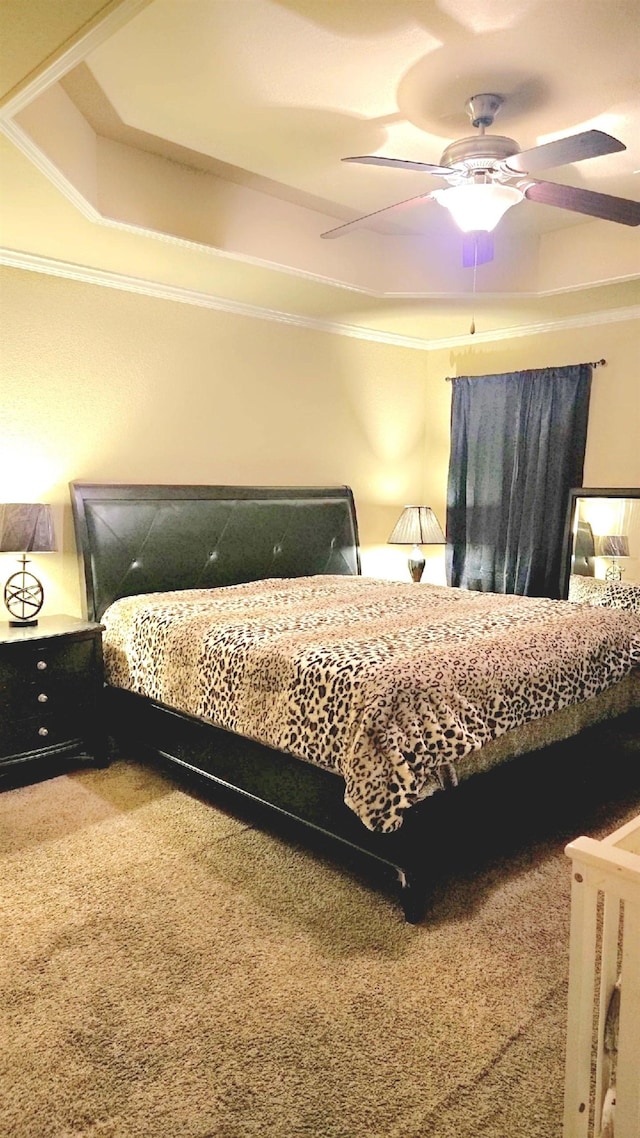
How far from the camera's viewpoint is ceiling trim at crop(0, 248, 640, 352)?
3715 millimetres

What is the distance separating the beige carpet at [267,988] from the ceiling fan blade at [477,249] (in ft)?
9.92

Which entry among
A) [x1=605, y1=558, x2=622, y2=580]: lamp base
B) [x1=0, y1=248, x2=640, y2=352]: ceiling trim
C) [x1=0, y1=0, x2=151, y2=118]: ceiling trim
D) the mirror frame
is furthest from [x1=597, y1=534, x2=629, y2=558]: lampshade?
[x1=0, y1=0, x2=151, y2=118]: ceiling trim

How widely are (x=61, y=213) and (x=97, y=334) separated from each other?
3.03 feet

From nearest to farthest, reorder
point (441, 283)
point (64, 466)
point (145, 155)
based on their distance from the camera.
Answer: point (145, 155) → point (64, 466) → point (441, 283)

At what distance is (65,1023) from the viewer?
1.88 m

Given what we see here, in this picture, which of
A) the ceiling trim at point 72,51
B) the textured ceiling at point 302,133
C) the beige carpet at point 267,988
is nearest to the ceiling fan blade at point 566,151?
the textured ceiling at point 302,133

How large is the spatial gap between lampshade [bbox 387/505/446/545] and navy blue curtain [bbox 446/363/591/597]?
35cm

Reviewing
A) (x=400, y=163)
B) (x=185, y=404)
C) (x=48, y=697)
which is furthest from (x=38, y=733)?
(x=400, y=163)

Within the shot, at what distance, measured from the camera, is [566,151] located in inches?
88.7

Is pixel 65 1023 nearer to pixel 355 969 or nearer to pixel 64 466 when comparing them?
pixel 355 969

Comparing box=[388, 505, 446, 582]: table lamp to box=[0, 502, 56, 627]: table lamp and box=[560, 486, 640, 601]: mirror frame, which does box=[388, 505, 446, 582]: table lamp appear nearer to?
box=[560, 486, 640, 601]: mirror frame

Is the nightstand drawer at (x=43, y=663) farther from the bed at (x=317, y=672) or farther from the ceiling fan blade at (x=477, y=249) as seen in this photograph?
the ceiling fan blade at (x=477, y=249)

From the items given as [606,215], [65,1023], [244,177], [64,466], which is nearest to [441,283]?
[244,177]

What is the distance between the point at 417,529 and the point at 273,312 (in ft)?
5.74
